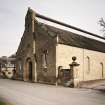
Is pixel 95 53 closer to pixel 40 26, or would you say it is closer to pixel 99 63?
pixel 99 63

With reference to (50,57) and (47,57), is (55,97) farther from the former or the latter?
(47,57)

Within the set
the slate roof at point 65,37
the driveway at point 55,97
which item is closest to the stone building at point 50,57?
the slate roof at point 65,37

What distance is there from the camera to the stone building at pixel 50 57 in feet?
66.7

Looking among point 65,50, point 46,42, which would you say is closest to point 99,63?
point 65,50

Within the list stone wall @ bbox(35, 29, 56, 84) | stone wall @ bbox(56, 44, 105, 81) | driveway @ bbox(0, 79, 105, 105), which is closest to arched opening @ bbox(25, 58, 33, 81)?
stone wall @ bbox(35, 29, 56, 84)

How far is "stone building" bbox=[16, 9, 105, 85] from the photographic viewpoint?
66.7 feet

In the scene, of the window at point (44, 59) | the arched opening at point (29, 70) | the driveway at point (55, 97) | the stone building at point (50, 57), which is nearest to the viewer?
the driveway at point (55, 97)

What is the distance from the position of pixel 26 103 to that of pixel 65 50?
1253 cm

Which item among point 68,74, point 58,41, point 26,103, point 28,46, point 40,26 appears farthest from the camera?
point 28,46

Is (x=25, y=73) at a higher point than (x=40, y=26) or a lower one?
lower

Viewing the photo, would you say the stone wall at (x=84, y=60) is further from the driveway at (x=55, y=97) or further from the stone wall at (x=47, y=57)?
the driveway at (x=55, y=97)

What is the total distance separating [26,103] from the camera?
991 centimetres

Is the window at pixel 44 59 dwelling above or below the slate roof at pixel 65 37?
below

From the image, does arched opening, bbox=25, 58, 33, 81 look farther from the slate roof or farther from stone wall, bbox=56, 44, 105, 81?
stone wall, bbox=56, 44, 105, 81
